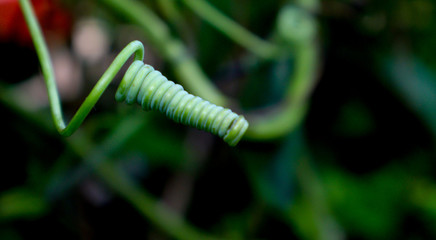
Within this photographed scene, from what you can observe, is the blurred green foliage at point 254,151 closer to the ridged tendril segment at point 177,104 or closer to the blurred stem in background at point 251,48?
the blurred stem in background at point 251,48

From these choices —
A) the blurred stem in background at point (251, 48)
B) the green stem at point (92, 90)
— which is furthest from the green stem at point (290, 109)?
the green stem at point (92, 90)

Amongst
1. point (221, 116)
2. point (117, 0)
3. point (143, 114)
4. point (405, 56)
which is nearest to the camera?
point (221, 116)

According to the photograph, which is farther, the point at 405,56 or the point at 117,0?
the point at 405,56

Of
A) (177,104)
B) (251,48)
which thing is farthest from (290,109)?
(177,104)

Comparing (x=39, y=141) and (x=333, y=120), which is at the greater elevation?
(x=333, y=120)

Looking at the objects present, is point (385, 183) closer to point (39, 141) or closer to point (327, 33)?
point (327, 33)

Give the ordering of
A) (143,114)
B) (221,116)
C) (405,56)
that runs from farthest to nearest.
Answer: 1. (405,56)
2. (143,114)
3. (221,116)

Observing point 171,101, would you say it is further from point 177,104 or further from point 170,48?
point 170,48

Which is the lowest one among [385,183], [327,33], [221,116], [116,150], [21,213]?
[21,213]

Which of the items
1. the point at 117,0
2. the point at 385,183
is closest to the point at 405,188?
the point at 385,183
